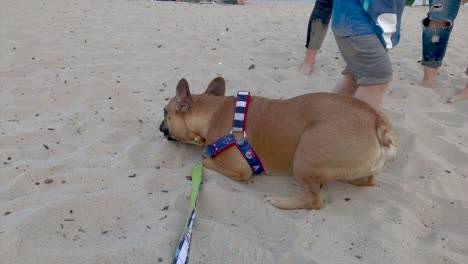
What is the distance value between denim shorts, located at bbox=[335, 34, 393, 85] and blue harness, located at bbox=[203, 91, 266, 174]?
961 millimetres

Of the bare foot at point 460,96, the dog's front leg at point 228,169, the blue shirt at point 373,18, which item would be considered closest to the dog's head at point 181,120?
the dog's front leg at point 228,169

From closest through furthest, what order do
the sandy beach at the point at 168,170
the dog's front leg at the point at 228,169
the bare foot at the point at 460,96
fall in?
1. the sandy beach at the point at 168,170
2. the dog's front leg at the point at 228,169
3. the bare foot at the point at 460,96

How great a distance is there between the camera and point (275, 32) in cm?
736

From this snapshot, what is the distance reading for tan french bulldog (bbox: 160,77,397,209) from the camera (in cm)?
277

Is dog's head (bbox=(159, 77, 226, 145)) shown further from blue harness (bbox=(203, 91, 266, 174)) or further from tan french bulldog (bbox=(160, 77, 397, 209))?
blue harness (bbox=(203, 91, 266, 174))

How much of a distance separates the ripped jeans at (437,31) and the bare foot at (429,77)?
0.05 metres

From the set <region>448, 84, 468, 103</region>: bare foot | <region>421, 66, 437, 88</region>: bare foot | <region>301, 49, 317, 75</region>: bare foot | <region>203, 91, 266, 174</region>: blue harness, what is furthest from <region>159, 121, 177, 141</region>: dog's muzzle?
<region>421, 66, 437, 88</region>: bare foot

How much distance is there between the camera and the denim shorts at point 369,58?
3.44 metres

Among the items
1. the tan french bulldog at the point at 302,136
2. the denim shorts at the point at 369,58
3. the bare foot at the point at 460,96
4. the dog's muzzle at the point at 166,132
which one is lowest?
the bare foot at the point at 460,96

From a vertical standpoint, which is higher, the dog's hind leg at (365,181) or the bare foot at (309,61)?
the bare foot at (309,61)

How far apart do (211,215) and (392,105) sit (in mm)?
2519

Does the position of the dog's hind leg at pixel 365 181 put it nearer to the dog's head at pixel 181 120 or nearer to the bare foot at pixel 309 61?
the dog's head at pixel 181 120

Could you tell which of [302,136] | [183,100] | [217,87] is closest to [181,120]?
[183,100]

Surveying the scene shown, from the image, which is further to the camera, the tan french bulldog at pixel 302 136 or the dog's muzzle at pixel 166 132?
the dog's muzzle at pixel 166 132
